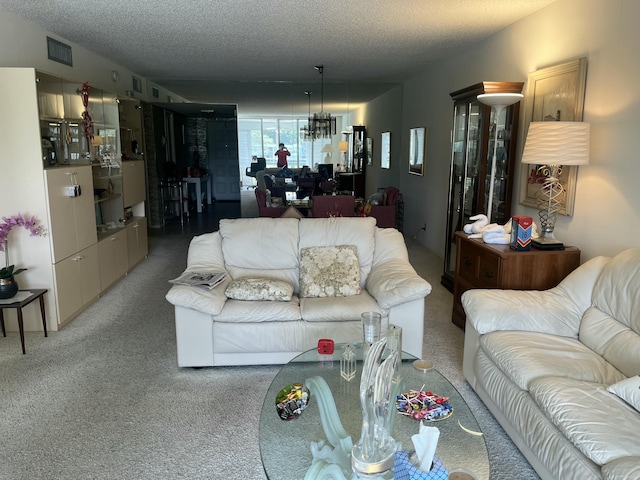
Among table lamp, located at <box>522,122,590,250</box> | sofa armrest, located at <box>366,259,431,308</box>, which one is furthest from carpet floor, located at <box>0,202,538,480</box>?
table lamp, located at <box>522,122,590,250</box>

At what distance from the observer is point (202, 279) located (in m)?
3.23

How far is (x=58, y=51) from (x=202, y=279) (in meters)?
3.40

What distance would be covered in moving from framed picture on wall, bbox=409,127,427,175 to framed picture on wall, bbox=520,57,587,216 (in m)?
2.94

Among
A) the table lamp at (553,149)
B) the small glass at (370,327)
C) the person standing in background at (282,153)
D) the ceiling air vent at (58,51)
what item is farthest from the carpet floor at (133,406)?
the person standing in background at (282,153)

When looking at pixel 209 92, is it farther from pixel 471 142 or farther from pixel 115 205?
pixel 471 142

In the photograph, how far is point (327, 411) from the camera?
2027mm

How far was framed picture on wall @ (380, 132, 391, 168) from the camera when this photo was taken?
28.1 feet

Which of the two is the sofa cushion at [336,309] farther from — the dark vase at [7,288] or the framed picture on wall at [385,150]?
the framed picture on wall at [385,150]

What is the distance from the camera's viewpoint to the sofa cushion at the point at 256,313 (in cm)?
310

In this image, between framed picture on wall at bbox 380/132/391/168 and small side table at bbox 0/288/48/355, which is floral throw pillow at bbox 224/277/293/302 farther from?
framed picture on wall at bbox 380/132/391/168

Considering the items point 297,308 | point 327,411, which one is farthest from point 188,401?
point 327,411

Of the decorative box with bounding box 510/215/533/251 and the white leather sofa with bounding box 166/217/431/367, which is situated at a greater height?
the decorative box with bounding box 510/215/533/251

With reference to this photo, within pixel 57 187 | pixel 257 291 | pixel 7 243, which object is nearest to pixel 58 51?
pixel 57 187

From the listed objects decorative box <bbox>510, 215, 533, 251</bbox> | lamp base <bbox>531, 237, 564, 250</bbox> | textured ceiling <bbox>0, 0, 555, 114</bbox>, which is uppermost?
textured ceiling <bbox>0, 0, 555, 114</bbox>
